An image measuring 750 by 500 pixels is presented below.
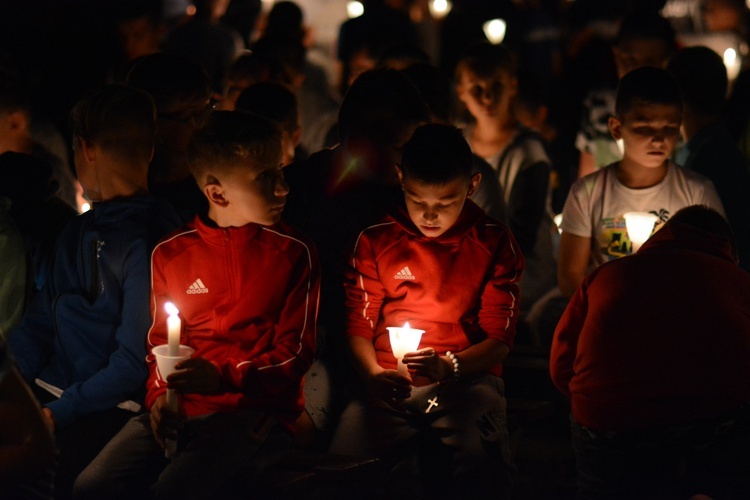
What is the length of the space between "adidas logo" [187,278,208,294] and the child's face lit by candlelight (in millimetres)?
926

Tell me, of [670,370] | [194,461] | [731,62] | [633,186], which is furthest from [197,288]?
[731,62]

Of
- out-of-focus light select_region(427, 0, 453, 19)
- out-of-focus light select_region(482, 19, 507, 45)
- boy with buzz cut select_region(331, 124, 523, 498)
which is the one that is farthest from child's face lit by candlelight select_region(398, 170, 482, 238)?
out-of-focus light select_region(427, 0, 453, 19)

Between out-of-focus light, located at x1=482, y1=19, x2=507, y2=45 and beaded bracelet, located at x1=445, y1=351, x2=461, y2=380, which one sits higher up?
out-of-focus light, located at x1=482, y1=19, x2=507, y2=45

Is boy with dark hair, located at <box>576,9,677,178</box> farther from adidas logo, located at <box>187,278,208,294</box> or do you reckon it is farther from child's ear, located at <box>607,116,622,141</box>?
adidas logo, located at <box>187,278,208,294</box>

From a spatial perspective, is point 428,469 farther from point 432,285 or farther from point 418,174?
point 418,174

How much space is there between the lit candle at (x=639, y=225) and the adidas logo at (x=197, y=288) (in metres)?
2.00

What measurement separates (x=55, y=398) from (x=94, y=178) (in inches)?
40.0

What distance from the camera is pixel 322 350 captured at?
4.74m

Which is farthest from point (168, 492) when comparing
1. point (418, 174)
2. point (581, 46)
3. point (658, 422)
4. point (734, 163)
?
point (581, 46)

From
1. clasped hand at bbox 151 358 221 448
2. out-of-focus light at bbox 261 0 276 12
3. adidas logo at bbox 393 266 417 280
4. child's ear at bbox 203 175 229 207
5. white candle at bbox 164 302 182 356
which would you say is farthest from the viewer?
out-of-focus light at bbox 261 0 276 12

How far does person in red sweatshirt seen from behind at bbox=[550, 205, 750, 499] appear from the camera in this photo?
3.84 m

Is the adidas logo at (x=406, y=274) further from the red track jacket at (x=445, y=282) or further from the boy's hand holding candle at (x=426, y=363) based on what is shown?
the boy's hand holding candle at (x=426, y=363)

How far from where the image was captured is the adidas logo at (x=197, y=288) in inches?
161

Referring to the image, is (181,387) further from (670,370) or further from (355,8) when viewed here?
(355,8)
